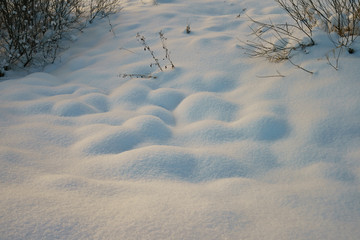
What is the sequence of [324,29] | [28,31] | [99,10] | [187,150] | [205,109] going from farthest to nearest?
[99,10] < [28,31] < [324,29] < [205,109] < [187,150]

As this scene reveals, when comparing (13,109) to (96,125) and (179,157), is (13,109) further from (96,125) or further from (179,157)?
(179,157)

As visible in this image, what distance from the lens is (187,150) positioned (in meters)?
1.55

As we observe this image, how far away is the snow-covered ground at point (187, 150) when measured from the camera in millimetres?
989

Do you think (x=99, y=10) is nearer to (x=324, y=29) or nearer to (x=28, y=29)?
(x=28, y=29)

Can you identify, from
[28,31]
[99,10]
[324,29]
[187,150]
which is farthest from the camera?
[99,10]

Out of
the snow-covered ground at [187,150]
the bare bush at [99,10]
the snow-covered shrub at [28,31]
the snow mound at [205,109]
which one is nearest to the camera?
the snow-covered ground at [187,150]

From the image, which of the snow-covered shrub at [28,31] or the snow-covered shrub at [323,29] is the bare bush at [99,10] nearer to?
the snow-covered shrub at [28,31]

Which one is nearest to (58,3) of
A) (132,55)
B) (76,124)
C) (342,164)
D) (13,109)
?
(132,55)

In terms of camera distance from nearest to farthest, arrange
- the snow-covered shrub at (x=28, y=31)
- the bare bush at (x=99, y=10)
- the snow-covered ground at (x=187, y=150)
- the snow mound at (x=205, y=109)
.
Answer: the snow-covered ground at (x=187, y=150), the snow mound at (x=205, y=109), the snow-covered shrub at (x=28, y=31), the bare bush at (x=99, y=10)

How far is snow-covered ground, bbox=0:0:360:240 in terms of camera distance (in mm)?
989

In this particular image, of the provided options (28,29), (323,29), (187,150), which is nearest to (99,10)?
(28,29)

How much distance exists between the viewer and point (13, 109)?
2012 millimetres

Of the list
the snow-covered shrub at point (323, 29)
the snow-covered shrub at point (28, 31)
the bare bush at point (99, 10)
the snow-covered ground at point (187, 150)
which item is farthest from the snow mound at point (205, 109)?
the bare bush at point (99, 10)

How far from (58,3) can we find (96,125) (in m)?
2.48
